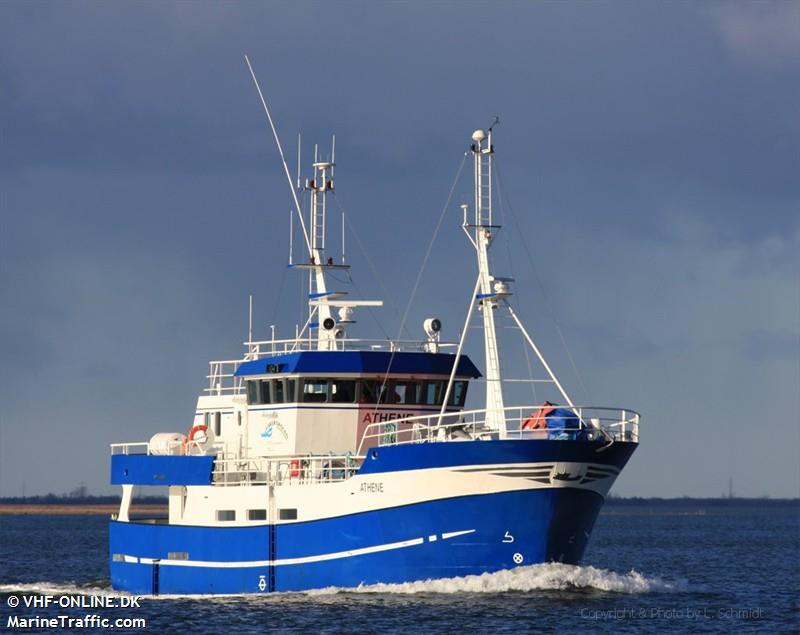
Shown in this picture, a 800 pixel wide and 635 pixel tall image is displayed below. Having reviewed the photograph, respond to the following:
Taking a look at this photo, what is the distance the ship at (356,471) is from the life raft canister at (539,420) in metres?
0.06

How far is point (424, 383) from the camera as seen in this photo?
4847 centimetres

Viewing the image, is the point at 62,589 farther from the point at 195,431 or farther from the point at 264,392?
the point at 264,392

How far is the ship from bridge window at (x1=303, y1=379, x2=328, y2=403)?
0.05 m

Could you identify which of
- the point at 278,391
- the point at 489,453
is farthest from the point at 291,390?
the point at 489,453

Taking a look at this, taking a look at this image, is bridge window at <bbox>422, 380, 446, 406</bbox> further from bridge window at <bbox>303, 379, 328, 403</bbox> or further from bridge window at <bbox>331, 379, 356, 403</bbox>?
bridge window at <bbox>303, 379, 328, 403</bbox>

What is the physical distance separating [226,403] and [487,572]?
12.9 metres

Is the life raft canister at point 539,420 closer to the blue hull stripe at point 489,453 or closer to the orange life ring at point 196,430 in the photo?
the blue hull stripe at point 489,453

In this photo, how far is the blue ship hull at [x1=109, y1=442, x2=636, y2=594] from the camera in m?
41.7

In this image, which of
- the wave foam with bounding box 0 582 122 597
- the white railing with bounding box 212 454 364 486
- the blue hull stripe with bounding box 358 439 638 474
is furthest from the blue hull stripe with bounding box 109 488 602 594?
the wave foam with bounding box 0 582 122 597

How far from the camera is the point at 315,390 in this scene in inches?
1886

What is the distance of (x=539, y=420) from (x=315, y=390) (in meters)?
8.14

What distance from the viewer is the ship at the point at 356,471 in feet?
137

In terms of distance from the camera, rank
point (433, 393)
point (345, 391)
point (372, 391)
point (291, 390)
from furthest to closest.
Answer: point (433, 393)
point (291, 390)
point (372, 391)
point (345, 391)

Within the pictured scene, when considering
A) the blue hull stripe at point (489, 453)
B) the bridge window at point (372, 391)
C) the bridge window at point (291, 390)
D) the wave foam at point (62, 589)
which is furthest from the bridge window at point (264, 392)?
the wave foam at point (62, 589)
